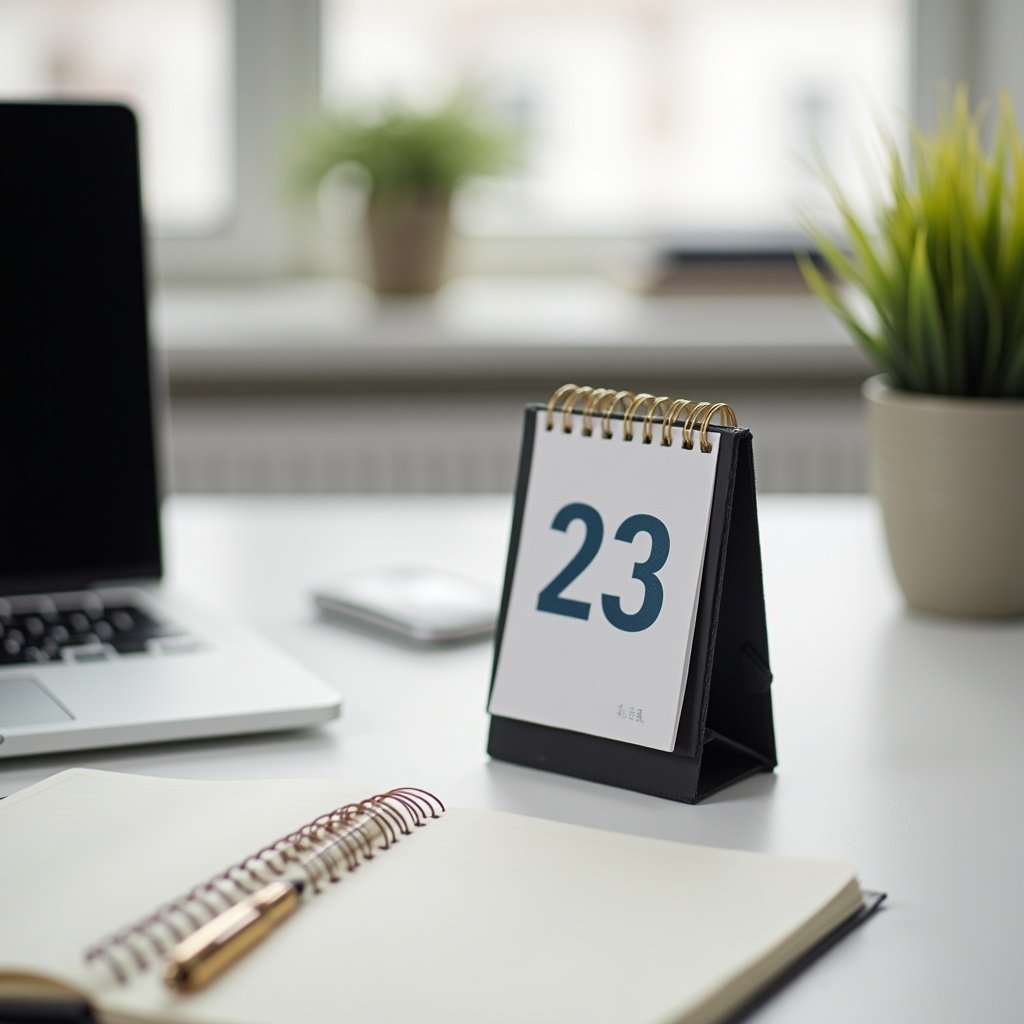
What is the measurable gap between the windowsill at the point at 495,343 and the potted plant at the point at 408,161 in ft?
0.33

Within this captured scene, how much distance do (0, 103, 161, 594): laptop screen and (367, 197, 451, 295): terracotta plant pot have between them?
1224 millimetres

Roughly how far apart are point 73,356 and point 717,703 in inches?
20.0

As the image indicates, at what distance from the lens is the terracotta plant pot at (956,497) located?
3.19ft

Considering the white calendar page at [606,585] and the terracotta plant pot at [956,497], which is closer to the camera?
the white calendar page at [606,585]

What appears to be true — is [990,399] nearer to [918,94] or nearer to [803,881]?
[803,881]

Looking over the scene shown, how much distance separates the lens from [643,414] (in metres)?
0.73

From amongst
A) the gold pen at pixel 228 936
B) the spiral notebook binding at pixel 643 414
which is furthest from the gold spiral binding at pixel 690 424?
the gold pen at pixel 228 936

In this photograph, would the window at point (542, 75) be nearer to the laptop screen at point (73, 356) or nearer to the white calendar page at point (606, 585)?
the laptop screen at point (73, 356)

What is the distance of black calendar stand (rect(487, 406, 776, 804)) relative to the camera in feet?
2.27

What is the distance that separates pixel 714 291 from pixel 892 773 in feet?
5.23

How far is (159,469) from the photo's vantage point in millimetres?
1044

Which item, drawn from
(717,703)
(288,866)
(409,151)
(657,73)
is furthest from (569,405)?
(657,73)

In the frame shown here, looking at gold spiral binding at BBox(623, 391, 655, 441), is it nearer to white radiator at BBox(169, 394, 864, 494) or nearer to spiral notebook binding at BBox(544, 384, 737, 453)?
spiral notebook binding at BBox(544, 384, 737, 453)

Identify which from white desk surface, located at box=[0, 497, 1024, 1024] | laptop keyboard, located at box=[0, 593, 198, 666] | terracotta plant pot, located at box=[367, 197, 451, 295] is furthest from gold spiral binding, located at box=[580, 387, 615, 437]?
terracotta plant pot, located at box=[367, 197, 451, 295]
